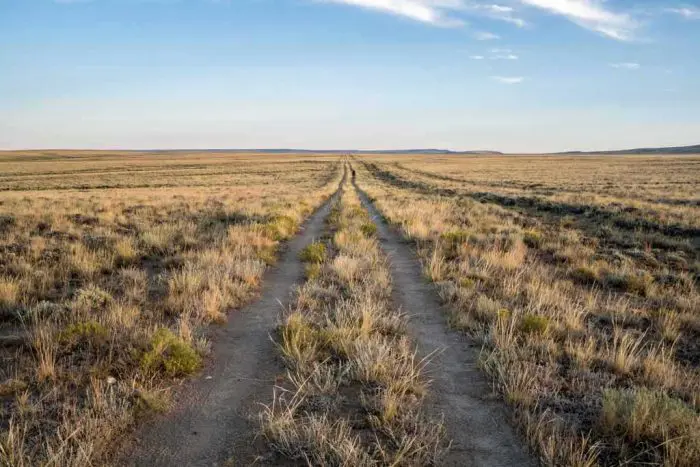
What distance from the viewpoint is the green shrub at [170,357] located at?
15.3 ft

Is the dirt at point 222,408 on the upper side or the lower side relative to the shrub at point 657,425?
lower

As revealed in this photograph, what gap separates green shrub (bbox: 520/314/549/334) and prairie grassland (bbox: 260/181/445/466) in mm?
1680

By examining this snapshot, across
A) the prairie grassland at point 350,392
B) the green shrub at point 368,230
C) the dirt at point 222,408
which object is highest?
the green shrub at point 368,230

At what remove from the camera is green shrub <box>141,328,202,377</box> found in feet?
15.3

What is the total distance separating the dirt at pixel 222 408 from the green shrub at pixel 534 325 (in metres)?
3.41

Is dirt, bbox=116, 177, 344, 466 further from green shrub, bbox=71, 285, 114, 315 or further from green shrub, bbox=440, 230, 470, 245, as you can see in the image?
green shrub, bbox=440, 230, 470, 245

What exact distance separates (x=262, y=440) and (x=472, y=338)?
3337mm

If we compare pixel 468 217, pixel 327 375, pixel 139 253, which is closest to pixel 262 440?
pixel 327 375

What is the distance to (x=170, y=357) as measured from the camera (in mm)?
4828

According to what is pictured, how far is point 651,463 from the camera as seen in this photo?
3188 mm

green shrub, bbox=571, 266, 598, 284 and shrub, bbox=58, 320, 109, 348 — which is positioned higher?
shrub, bbox=58, 320, 109, 348

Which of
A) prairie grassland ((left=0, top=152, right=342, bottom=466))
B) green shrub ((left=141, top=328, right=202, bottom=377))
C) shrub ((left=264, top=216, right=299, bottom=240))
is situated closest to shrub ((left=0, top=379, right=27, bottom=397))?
prairie grassland ((left=0, top=152, right=342, bottom=466))

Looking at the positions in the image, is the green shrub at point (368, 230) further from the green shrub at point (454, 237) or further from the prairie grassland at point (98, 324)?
the prairie grassland at point (98, 324)

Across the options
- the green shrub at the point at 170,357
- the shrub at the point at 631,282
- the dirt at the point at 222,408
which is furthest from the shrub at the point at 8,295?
the shrub at the point at 631,282
